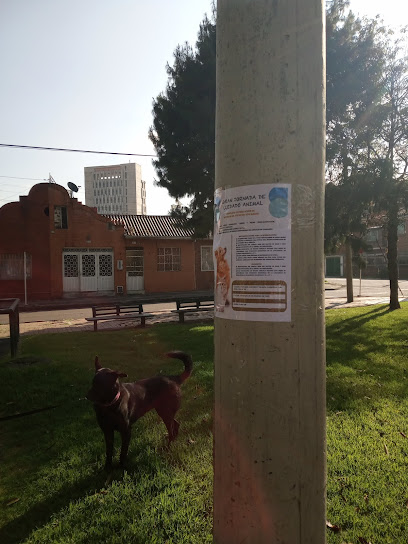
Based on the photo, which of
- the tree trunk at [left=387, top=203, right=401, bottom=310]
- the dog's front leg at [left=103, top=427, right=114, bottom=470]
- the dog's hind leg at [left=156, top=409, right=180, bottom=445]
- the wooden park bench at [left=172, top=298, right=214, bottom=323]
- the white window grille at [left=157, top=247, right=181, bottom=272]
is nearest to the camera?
the dog's front leg at [left=103, top=427, right=114, bottom=470]

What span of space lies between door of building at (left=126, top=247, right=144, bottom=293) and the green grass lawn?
17.2m

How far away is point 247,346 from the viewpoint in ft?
4.90

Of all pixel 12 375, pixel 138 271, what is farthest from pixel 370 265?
pixel 12 375

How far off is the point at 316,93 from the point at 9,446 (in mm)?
3963

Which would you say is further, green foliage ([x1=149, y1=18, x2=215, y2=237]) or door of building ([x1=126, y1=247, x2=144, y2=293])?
door of building ([x1=126, y1=247, x2=144, y2=293])

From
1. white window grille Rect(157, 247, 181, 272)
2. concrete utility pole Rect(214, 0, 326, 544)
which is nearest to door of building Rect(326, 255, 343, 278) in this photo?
white window grille Rect(157, 247, 181, 272)

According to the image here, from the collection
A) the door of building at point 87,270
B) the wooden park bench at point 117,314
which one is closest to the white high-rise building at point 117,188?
the door of building at point 87,270

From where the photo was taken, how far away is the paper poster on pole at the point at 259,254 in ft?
4.81

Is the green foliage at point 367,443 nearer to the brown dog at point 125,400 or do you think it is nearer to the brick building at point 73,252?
the brown dog at point 125,400

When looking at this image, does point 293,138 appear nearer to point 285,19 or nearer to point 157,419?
point 285,19

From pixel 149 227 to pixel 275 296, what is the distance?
82.0ft

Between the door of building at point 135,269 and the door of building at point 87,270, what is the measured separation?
1.07 metres

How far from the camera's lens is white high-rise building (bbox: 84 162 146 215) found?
292 feet

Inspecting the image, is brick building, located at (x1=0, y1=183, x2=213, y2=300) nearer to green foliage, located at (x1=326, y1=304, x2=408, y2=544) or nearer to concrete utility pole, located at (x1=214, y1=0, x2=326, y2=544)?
green foliage, located at (x1=326, y1=304, x2=408, y2=544)
